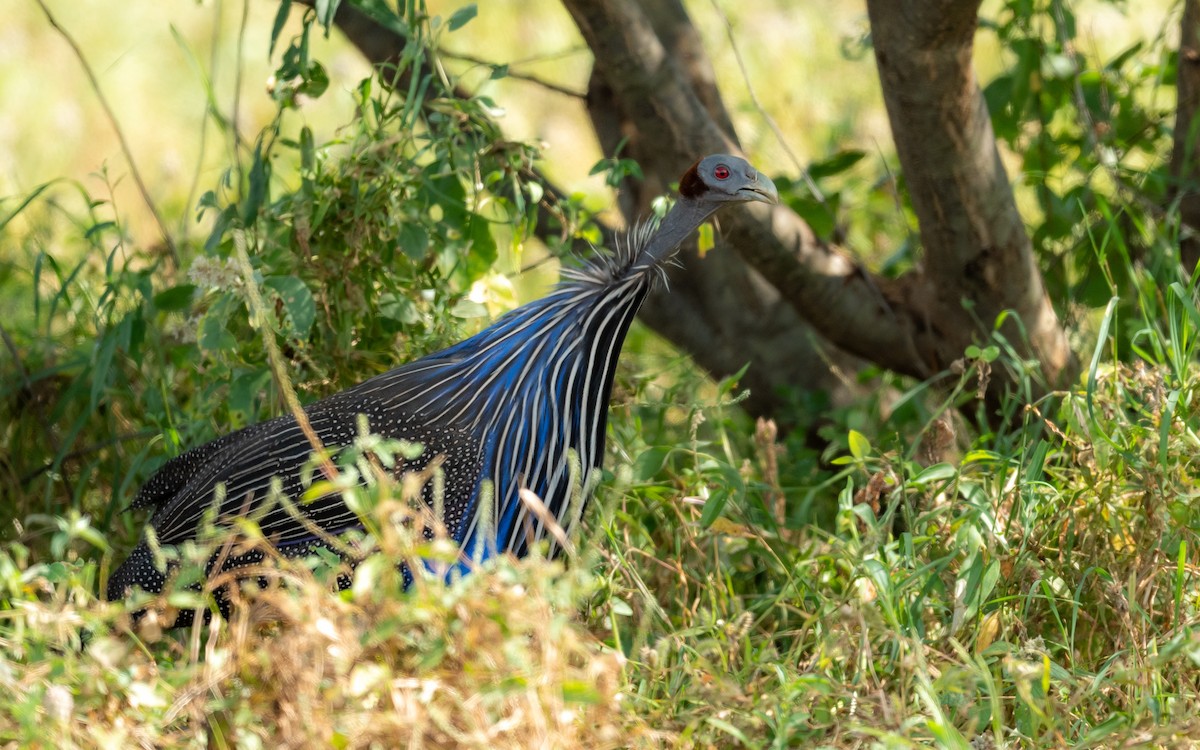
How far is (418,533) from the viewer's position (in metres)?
1.46

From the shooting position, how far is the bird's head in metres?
2.29

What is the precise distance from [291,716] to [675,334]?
6.54ft

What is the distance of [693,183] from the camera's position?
229 cm

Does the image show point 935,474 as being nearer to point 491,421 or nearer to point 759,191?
point 759,191

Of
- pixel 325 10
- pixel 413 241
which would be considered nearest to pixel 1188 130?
pixel 413 241

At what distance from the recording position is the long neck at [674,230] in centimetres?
232

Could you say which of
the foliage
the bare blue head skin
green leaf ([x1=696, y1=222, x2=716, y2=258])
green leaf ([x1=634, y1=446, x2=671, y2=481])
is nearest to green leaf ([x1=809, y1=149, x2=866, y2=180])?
the foliage

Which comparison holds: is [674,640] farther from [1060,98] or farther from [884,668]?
[1060,98]

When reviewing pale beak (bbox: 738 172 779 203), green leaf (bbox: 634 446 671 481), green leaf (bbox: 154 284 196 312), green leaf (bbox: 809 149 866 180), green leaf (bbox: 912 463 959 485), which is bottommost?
→ green leaf (bbox: 912 463 959 485)

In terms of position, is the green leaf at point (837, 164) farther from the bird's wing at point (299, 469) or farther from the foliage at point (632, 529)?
the bird's wing at point (299, 469)

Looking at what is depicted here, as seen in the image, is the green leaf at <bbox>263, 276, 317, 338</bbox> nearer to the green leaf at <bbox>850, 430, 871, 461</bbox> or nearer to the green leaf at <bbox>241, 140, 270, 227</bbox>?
the green leaf at <bbox>241, 140, 270, 227</bbox>

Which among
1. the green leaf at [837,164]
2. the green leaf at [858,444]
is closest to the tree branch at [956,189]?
the green leaf at [837,164]

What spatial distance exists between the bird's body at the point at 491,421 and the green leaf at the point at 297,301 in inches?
5.9

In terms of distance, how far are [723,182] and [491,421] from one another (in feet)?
1.90
